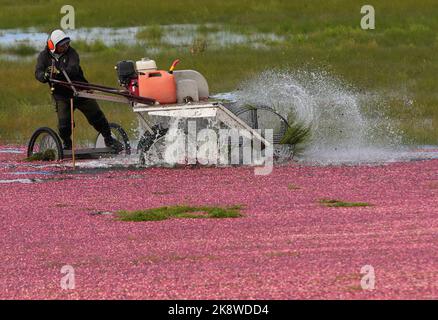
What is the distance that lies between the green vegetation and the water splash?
861 millimetres

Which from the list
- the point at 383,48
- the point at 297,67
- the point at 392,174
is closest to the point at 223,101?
the point at 392,174

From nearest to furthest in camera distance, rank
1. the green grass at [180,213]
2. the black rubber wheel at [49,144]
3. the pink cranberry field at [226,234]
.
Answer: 1. the pink cranberry field at [226,234]
2. the green grass at [180,213]
3. the black rubber wheel at [49,144]

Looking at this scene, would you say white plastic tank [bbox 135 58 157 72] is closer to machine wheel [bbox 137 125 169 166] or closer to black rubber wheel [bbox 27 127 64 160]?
machine wheel [bbox 137 125 169 166]

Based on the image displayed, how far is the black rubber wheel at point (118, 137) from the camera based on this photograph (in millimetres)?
20094

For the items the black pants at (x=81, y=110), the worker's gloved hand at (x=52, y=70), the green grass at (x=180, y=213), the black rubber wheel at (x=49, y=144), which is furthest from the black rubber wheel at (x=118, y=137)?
the green grass at (x=180, y=213)

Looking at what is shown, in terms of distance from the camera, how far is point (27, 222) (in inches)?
541

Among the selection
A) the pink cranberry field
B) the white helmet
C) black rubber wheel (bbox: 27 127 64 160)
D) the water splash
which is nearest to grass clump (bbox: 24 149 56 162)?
black rubber wheel (bbox: 27 127 64 160)

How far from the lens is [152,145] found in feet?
61.6

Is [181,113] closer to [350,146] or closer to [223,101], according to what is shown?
[223,101]

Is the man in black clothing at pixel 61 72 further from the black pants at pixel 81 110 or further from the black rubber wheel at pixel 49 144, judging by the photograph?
the black rubber wheel at pixel 49 144

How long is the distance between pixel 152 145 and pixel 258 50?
60.0 feet

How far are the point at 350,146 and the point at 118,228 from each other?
8776 mm

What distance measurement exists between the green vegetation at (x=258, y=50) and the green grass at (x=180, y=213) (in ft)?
30.7

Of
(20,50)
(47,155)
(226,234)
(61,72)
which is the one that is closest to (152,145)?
(61,72)
